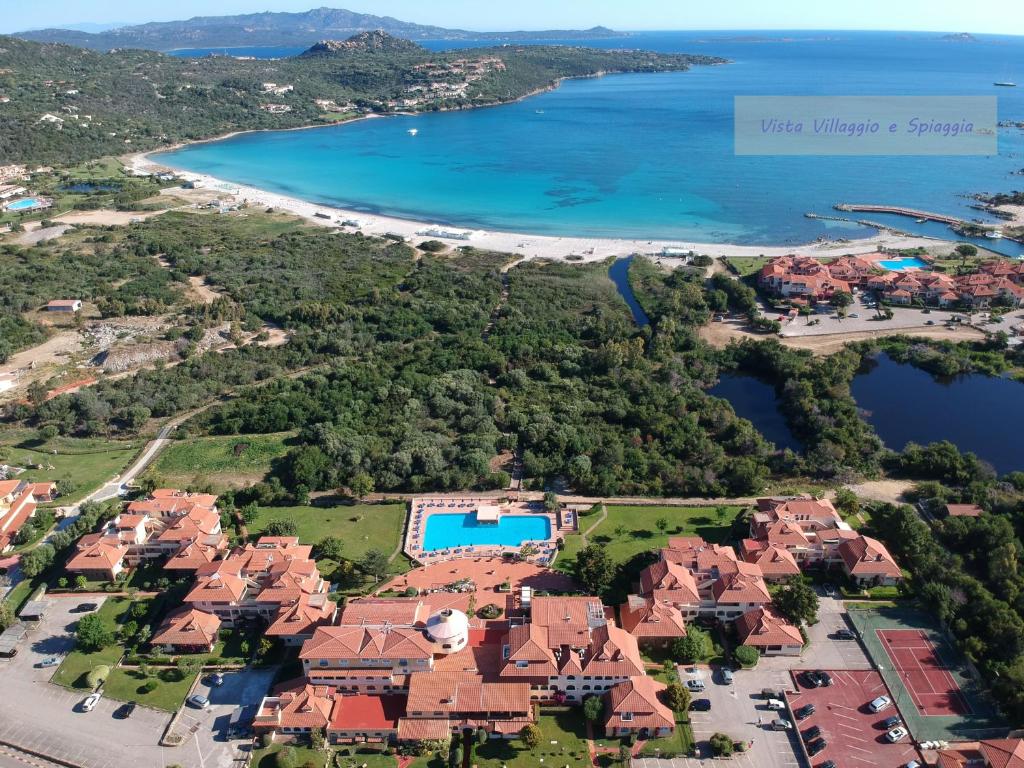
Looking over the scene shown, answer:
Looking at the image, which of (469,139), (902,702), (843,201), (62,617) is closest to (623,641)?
(902,702)

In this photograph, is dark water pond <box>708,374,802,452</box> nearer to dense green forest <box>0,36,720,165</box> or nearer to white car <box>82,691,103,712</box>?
white car <box>82,691,103,712</box>

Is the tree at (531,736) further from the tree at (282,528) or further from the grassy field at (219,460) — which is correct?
the grassy field at (219,460)

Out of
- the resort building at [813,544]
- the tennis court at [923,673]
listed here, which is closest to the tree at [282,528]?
the resort building at [813,544]

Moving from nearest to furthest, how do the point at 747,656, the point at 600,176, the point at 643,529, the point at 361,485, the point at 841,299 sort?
1. the point at 747,656
2. the point at 643,529
3. the point at 361,485
4. the point at 841,299
5. the point at 600,176

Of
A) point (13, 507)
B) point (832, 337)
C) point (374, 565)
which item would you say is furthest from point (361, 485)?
point (832, 337)

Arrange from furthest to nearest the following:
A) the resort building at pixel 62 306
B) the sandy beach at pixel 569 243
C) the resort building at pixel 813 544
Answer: the sandy beach at pixel 569 243 → the resort building at pixel 62 306 → the resort building at pixel 813 544

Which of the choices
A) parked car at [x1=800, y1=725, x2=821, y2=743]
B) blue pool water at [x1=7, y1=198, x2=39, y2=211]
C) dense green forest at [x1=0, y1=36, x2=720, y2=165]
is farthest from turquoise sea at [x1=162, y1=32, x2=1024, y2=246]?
parked car at [x1=800, y1=725, x2=821, y2=743]

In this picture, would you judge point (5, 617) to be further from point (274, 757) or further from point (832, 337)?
point (832, 337)

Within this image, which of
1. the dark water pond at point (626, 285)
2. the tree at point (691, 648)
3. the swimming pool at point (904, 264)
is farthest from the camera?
the swimming pool at point (904, 264)
